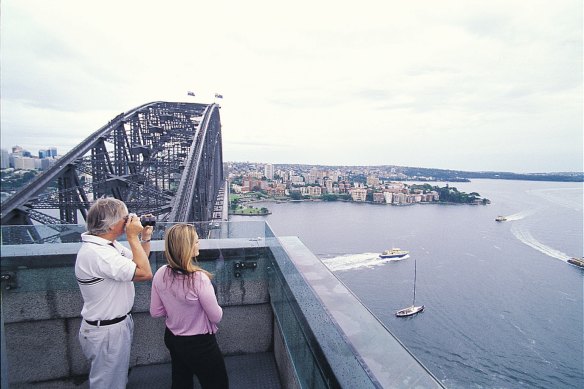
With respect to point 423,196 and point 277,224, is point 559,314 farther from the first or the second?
point 423,196

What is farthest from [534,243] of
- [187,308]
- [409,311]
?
[187,308]

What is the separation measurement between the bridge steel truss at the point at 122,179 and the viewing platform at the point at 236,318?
1.38 ft

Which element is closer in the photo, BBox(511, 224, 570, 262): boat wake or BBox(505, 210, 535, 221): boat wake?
BBox(511, 224, 570, 262): boat wake

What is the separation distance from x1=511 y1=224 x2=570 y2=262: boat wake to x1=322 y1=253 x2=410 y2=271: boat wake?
15.5 meters

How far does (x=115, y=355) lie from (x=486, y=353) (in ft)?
82.5

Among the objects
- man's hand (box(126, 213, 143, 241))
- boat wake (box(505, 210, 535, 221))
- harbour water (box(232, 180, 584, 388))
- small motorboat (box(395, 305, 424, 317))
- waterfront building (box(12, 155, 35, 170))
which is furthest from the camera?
boat wake (box(505, 210, 535, 221))

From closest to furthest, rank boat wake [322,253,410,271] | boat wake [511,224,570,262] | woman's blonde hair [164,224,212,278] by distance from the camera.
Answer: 1. woman's blonde hair [164,224,212,278]
2. boat wake [322,253,410,271]
3. boat wake [511,224,570,262]

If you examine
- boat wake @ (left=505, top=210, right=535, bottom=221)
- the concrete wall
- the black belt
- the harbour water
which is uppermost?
the black belt

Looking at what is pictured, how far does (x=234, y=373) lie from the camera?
96.8 inches

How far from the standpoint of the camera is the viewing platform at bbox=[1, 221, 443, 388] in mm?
1597

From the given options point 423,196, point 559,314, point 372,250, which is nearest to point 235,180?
point 423,196

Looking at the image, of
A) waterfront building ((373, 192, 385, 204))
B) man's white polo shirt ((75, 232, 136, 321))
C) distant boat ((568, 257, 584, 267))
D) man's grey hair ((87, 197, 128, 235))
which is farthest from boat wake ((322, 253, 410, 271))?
waterfront building ((373, 192, 385, 204))

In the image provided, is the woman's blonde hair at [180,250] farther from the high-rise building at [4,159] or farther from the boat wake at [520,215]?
the boat wake at [520,215]

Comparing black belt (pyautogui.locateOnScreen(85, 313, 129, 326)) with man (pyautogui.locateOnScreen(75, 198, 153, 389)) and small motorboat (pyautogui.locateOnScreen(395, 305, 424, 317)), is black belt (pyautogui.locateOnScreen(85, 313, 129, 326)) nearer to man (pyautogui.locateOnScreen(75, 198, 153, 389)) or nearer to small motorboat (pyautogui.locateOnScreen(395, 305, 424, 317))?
man (pyautogui.locateOnScreen(75, 198, 153, 389))
